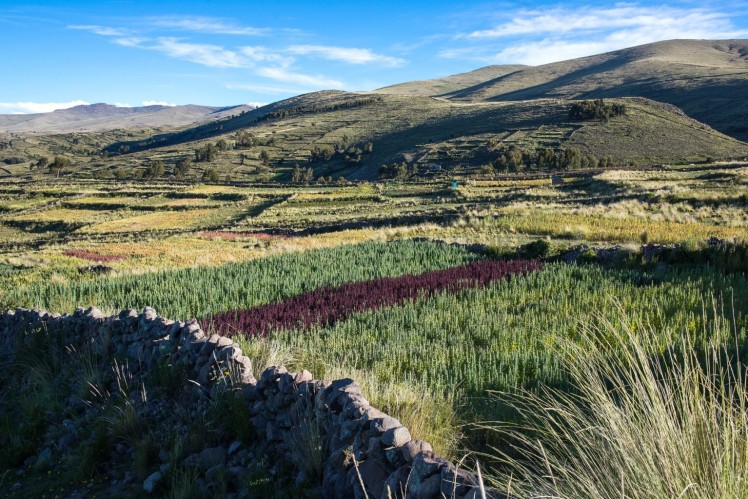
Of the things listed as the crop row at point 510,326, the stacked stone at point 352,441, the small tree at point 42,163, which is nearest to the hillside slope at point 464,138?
the small tree at point 42,163

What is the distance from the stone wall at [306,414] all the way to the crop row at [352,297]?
4.34ft

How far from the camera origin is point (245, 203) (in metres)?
60.8

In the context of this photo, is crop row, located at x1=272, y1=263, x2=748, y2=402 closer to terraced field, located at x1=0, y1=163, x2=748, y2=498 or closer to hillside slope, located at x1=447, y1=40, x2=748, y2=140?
terraced field, located at x1=0, y1=163, x2=748, y2=498

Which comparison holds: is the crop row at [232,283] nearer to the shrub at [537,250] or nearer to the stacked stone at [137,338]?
the stacked stone at [137,338]

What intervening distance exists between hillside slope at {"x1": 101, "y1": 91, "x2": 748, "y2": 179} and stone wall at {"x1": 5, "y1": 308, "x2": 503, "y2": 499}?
74678mm

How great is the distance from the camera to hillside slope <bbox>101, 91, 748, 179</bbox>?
253 ft

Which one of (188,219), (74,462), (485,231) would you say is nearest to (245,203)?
(188,219)

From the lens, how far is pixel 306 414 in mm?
4715

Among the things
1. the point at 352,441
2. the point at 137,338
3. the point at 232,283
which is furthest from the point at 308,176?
the point at 352,441

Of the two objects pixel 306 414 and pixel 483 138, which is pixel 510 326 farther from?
pixel 483 138

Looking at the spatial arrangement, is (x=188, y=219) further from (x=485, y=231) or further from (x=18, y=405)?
(x=18, y=405)

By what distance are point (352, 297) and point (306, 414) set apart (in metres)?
6.15

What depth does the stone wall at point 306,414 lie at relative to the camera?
3436mm

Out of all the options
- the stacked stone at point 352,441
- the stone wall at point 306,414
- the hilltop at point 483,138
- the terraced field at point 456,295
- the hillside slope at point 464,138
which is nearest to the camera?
the stacked stone at point 352,441
